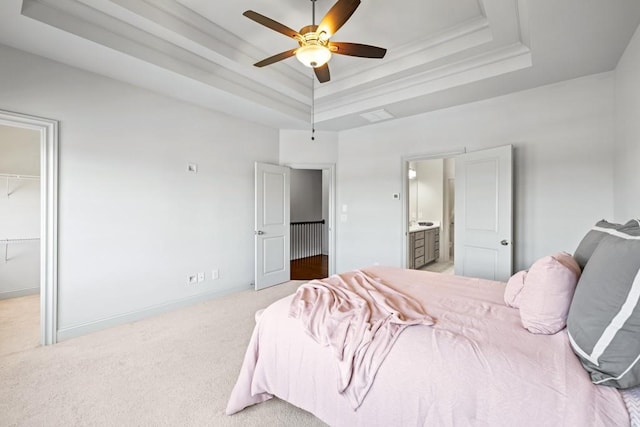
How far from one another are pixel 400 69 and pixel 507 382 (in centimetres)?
322

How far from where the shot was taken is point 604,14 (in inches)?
80.9

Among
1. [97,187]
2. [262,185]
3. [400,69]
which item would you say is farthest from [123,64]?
[400,69]

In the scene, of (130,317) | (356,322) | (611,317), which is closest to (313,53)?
(356,322)

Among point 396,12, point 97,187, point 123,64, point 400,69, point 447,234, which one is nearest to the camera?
point 396,12

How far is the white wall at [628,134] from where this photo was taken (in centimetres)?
227

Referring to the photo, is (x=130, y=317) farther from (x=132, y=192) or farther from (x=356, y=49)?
(x=356, y=49)

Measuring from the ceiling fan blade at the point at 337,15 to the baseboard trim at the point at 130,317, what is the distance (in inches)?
135

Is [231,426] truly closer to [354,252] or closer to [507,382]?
[507,382]

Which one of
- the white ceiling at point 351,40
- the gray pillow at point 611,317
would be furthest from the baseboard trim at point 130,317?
the gray pillow at point 611,317

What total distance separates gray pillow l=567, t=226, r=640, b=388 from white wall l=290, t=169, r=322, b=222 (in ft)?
22.5

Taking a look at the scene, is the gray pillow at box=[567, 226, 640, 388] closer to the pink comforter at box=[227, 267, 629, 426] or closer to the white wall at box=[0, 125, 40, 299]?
the pink comforter at box=[227, 267, 629, 426]

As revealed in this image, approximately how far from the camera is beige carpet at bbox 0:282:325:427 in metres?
1.79

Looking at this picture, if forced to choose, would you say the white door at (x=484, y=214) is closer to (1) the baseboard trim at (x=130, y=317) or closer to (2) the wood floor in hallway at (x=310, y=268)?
(2) the wood floor in hallway at (x=310, y=268)

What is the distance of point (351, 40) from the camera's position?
3066mm
